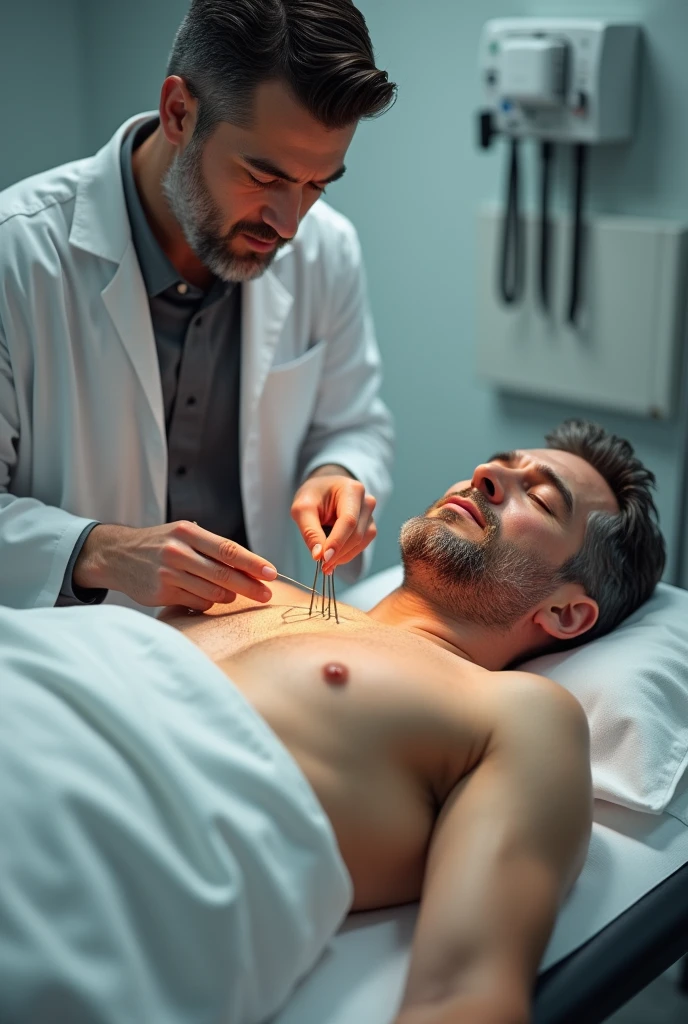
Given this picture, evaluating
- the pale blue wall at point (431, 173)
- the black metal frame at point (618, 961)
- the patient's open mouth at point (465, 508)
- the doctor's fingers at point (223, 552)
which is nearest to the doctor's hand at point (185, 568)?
the doctor's fingers at point (223, 552)

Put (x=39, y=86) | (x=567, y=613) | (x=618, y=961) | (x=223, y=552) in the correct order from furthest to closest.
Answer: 1. (x=39, y=86)
2. (x=567, y=613)
3. (x=223, y=552)
4. (x=618, y=961)

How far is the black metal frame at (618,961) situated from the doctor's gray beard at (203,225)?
106 centimetres

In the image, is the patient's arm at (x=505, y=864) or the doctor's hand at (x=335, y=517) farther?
the doctor's hand at (x=335, y=517)

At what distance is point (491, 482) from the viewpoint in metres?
1.65

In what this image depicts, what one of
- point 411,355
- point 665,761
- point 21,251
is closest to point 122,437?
point 21,251

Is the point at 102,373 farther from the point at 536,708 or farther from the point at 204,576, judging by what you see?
the point at 536,708

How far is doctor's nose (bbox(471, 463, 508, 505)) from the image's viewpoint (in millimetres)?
1641

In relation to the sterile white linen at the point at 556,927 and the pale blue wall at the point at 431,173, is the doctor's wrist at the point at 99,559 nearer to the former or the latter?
the sterile white linen at the point at 556,927

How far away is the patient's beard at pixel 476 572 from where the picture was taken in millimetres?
1582

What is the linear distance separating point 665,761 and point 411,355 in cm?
160

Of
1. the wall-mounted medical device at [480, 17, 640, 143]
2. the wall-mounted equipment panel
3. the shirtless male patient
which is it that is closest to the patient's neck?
the shirtless male patient

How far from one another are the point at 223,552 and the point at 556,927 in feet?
2.01

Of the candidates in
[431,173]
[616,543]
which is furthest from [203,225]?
[431,173]

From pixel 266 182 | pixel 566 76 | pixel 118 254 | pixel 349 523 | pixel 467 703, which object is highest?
pixel 566 76
